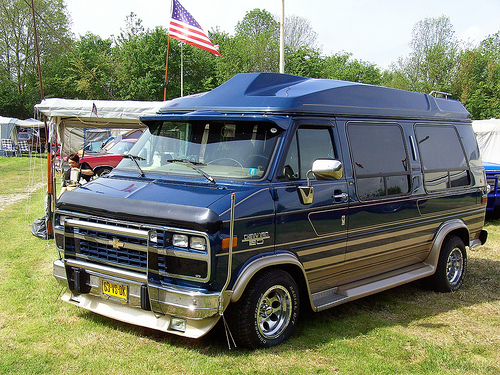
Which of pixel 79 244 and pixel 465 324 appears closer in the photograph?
pixel 79 244

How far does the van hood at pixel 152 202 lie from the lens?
4191 mm

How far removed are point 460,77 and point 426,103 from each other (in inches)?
1330

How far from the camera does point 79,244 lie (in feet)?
16.2

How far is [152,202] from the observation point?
4453 millimetres

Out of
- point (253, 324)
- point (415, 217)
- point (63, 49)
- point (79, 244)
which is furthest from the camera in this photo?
point (63, 49)

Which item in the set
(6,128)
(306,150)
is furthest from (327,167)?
(6,128)

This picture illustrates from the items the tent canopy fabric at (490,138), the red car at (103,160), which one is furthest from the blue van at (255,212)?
the tent canopy fabric at (490,138)

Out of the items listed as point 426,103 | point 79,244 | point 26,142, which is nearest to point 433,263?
point 426,103

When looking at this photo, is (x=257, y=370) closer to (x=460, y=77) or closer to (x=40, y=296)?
(x=40, y=296)

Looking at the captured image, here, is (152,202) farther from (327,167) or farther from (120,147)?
(120,147)

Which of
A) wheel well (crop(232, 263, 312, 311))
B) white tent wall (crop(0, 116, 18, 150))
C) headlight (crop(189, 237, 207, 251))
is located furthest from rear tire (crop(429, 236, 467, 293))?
white tent wall (crop(0, 116, 18, 150))

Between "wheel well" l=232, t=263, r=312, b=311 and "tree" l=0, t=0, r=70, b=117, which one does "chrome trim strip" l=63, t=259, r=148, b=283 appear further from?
"tree" l=0, t=0, r=70, b=117

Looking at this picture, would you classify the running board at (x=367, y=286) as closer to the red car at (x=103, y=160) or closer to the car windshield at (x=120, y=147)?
the red car at (x=103, y=160)

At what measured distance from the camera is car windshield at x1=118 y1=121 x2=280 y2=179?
494cm
